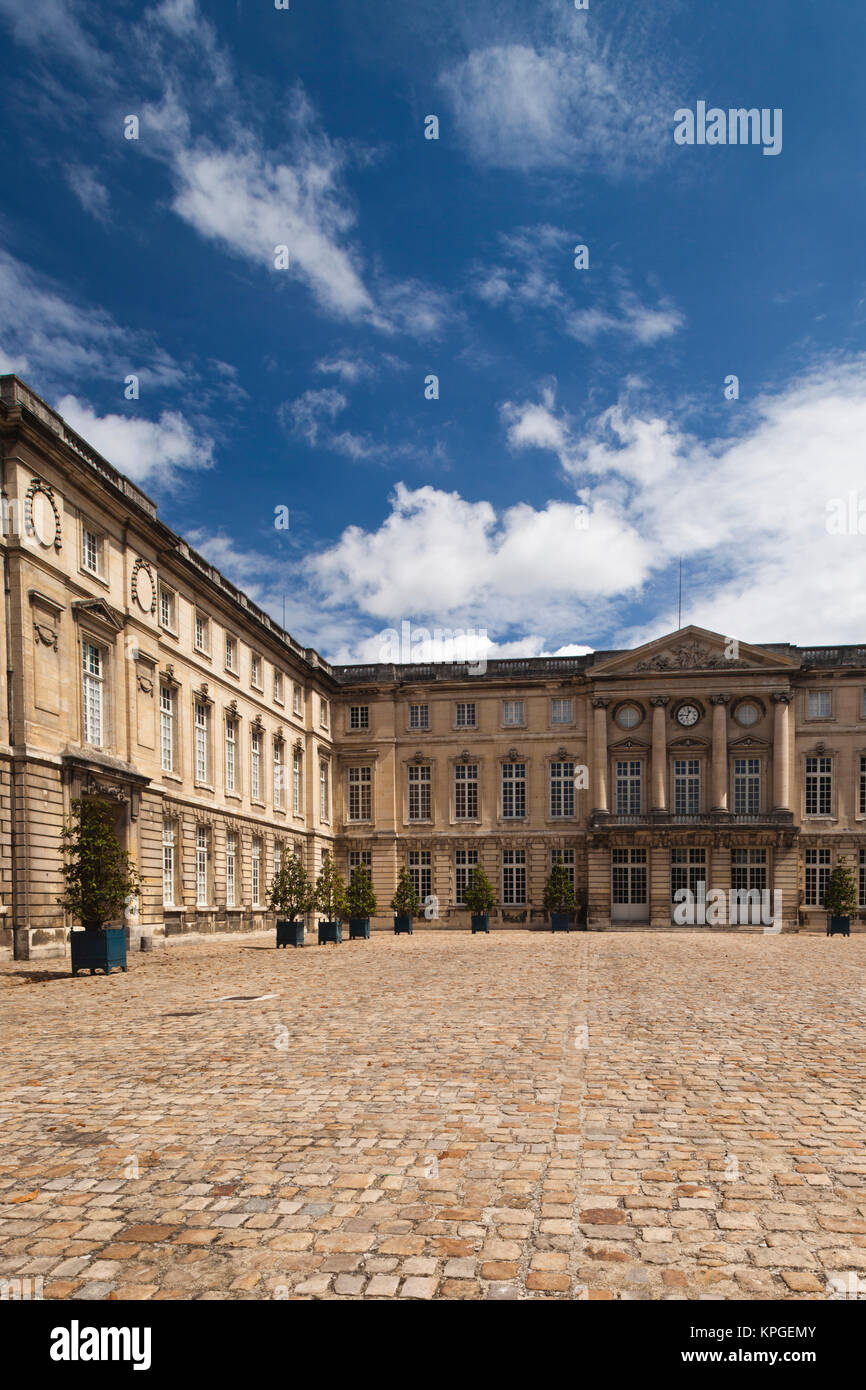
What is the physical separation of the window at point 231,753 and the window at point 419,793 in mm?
15873

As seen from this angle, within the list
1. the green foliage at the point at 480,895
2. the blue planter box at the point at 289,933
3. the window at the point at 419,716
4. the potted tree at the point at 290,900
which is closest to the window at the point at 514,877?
the green foliage at the point at 480,895

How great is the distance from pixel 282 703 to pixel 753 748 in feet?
79.4

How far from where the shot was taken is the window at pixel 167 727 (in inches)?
1275

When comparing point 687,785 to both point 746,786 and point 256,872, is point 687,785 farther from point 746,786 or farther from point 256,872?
point 256,872

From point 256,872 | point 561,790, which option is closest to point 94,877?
point 256,872

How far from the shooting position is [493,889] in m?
49.5

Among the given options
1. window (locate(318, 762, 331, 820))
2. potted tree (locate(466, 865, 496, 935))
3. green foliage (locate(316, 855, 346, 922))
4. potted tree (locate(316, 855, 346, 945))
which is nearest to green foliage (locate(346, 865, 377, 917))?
potted tree (locate(316, 855, 346, 945))

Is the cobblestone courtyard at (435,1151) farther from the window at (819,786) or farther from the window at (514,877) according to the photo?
the window at (819,786)

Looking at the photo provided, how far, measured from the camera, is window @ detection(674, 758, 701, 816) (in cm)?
5031

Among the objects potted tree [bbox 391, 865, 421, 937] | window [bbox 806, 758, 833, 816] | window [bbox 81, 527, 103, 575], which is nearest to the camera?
window [bbox 81, 527, 103, 575]

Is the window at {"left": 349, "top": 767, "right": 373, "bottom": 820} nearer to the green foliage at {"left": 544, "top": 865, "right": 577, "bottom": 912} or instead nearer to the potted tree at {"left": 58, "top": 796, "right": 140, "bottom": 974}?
the green foliage at {"left": 544, "top": 865, "right": 577, "bottom": 912}

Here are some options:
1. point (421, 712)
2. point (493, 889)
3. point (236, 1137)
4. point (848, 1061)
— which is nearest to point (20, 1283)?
point (236, 1137)

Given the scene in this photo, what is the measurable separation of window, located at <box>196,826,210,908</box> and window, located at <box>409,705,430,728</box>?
1991 centimetres
